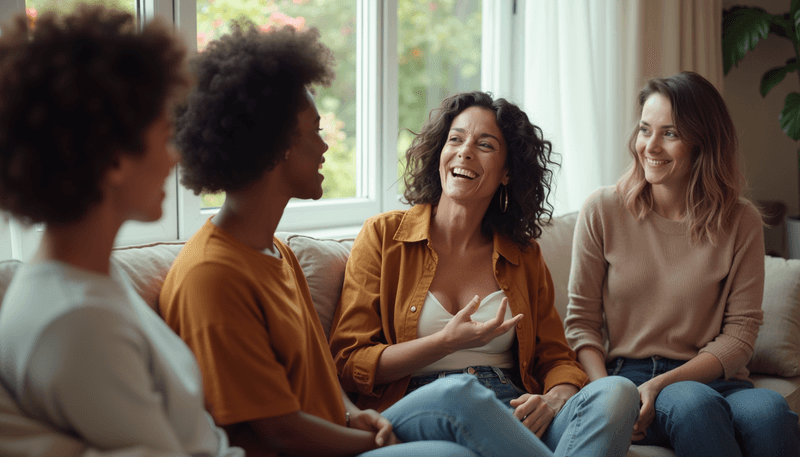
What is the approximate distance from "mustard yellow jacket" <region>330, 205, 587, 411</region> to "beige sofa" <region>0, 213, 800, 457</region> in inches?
2.8

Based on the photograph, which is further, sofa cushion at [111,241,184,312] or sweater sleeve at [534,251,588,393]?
sweater sleeve at [534,251,588,393]

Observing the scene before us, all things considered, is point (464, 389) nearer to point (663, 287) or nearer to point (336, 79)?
point (663, 287)

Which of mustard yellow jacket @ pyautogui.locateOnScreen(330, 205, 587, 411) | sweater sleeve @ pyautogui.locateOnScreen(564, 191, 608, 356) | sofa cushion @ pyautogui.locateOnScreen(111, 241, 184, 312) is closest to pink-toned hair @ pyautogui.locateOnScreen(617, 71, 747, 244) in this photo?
sweater sleeve @ pyautogui.locateOnScreen(564, 191, 608, 356)

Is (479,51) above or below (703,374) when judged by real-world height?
above

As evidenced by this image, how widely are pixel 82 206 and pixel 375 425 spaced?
2.49 ft

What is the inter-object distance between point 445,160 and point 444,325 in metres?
0.46

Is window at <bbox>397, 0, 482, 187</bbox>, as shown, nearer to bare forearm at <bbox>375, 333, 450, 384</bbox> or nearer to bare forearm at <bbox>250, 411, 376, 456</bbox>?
bare forearm at <bbox>375, 333, 450, 384</bbox>

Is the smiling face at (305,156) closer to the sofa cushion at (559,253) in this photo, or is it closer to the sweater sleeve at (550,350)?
the sweater sleeve at (550,350)

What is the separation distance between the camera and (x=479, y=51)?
297cm

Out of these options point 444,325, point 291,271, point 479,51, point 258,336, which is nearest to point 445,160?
point 444,325

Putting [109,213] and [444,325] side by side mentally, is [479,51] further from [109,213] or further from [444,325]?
[109,213]

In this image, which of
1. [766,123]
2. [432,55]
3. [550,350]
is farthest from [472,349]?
[766,123]

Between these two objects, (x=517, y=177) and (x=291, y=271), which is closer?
(x=291, y=271)

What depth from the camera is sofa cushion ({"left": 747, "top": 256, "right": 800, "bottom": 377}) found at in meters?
1.93
